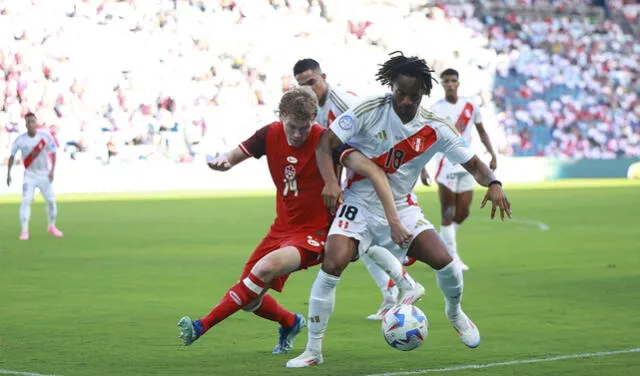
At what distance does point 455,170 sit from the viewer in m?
14.9

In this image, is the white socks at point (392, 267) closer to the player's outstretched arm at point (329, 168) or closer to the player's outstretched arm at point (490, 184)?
the player's outstretched arm at point (490, 184)

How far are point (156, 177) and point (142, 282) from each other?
68.2 feet

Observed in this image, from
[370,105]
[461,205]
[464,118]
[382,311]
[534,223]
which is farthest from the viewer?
[534,223]

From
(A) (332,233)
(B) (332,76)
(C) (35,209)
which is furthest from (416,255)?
(B) (332,76)

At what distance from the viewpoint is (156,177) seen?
3422 cm

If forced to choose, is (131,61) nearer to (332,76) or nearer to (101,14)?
(101,14)

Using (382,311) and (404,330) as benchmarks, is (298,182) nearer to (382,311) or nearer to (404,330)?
(404,330)

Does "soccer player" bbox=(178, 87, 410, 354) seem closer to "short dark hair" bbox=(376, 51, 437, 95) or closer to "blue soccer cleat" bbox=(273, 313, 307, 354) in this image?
"blue soccer cleat" bbox=(273, 313, 307, 354)

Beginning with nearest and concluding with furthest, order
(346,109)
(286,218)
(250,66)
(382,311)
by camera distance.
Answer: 1. (286,218)
2. (346,109)
3. (382,311)
4. (250,66)

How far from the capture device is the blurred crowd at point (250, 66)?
34.3m

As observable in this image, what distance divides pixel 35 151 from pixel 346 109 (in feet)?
39.1

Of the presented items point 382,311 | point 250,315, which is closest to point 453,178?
point 382,311

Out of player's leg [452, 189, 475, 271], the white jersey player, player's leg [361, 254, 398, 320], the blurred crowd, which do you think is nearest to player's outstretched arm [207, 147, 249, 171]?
player's leg [361, 254, 398, 320]

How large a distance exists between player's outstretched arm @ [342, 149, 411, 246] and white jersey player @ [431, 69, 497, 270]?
639 centimetres
